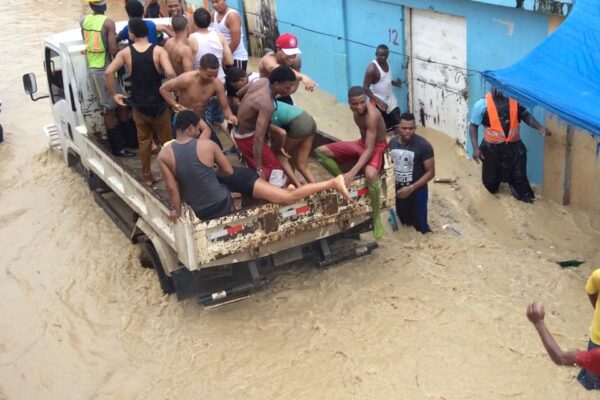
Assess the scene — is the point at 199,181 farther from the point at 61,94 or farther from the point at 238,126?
the point at 61,94

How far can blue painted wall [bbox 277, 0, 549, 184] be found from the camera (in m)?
7.91

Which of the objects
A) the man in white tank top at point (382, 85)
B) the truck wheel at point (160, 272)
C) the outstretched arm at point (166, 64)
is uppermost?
the outstretched arm at point (166, 64)

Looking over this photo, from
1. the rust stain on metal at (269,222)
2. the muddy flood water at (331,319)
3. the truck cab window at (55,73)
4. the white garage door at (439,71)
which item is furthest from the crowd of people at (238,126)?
the white garage door at (439,71)

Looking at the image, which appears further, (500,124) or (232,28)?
(232,28)

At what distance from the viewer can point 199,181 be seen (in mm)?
5832

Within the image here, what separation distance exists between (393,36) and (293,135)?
13.9 feet

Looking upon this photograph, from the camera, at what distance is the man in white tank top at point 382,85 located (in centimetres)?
945

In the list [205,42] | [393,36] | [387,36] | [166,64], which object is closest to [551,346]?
[166,64]

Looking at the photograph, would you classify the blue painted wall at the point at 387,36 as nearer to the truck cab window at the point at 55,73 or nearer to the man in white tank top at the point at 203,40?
the man in white tank top at the point at 203,40

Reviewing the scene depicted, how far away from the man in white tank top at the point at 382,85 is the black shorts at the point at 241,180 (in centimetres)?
374

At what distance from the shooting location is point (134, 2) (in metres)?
7.65

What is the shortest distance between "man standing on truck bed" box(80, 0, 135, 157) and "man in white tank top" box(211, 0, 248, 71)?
1.23 meters

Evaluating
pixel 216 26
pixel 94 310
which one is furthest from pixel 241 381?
pixel 216 26

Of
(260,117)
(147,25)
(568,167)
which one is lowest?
(568,167)
